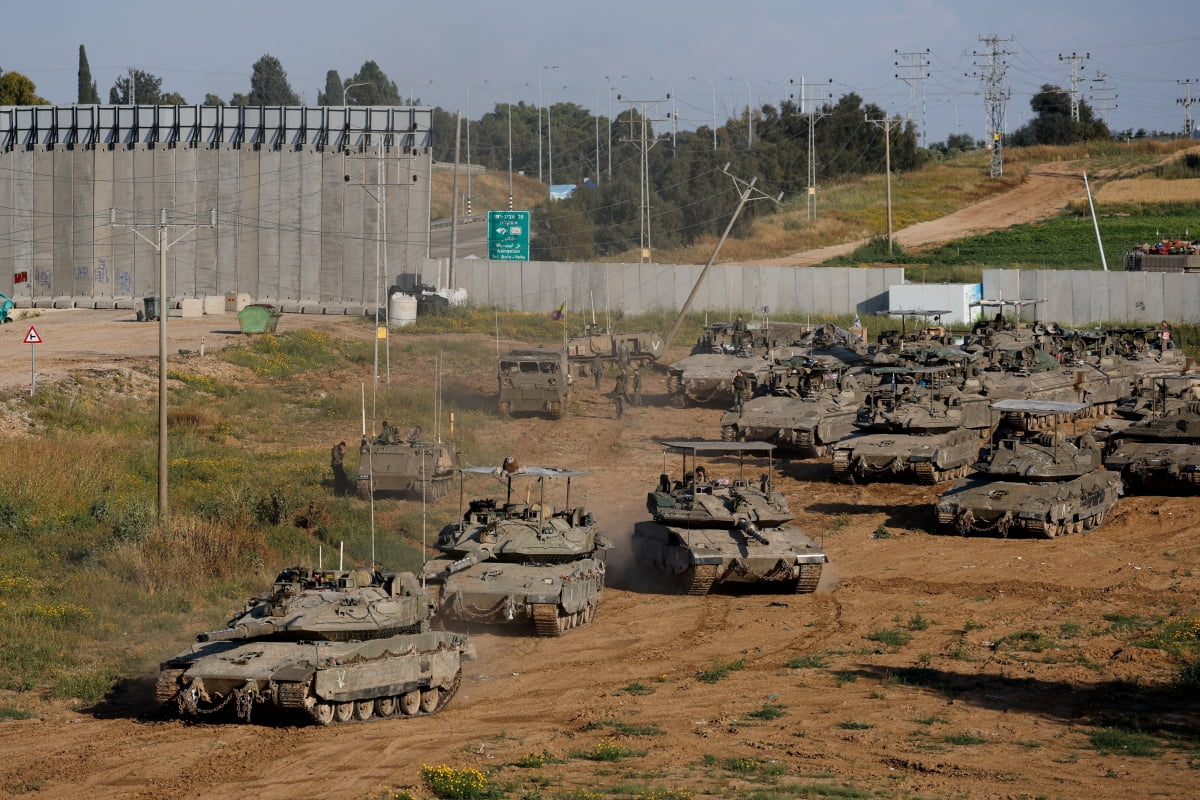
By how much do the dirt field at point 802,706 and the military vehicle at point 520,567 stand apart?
0.47m

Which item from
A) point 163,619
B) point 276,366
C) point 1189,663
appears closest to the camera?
point 1189,663

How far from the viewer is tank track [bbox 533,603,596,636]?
63.5 ft

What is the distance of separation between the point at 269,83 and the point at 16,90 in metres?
36.7

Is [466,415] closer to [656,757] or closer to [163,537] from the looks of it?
[163,537]

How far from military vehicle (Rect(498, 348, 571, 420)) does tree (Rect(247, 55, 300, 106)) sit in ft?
312

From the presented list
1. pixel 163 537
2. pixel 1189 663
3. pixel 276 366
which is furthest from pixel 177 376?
pixel 1189 663

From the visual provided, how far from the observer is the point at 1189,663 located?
59.7ft

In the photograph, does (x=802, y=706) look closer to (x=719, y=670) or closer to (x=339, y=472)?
(x=719, y=670)

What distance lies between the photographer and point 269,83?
435ft

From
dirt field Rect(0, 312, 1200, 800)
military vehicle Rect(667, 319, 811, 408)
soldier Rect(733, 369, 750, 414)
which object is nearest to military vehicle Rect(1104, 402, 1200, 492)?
dirt field Rect(0, 312, 1200, 800)

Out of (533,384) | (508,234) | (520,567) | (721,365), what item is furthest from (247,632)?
(508,234)

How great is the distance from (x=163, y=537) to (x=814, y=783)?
13.9 meters

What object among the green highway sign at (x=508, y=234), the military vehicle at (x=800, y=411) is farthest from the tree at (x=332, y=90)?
the military vehicle at (x=800, y=411)

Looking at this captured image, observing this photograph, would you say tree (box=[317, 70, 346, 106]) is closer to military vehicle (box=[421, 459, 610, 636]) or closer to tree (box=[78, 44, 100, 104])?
tree (box=[78, 44, 100, 104])
